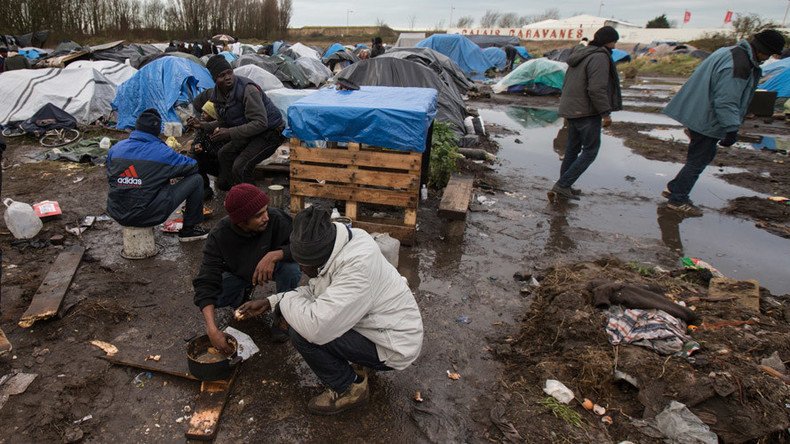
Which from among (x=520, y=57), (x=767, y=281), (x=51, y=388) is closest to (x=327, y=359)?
(x=51, y=388)

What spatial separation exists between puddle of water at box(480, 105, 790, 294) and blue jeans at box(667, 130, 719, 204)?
35 cm

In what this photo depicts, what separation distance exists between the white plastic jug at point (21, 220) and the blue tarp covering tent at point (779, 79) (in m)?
19.7

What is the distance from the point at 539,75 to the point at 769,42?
13.6 m

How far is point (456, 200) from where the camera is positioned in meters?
5.05

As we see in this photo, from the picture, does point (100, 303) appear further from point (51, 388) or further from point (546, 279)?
point (546, 279)

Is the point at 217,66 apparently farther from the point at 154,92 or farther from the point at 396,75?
the point at 396,75

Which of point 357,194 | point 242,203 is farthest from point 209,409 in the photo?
point 357,194

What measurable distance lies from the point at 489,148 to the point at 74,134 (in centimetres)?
857

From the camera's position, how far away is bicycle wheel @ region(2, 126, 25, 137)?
8570mm

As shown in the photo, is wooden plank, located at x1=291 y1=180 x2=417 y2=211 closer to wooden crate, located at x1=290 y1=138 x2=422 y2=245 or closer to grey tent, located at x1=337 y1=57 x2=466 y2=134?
wooden crate, located at x1=290 y1=138 x2=422 y2=245

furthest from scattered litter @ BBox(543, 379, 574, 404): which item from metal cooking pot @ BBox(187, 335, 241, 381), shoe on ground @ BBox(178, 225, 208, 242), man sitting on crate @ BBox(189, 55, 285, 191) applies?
man sitting on crate @ BBox(189, 55, 285, 191)

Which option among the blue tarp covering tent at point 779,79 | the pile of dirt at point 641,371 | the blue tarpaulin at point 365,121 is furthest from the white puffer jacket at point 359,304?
the blue tarp covering tent at point 779,79

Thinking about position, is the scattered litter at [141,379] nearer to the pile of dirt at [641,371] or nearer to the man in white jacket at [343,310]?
the man in white jacket at [343,310]

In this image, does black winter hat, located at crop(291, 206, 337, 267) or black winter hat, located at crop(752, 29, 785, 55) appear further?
black winter hat, located at crop(752, 29, 785, 55)
